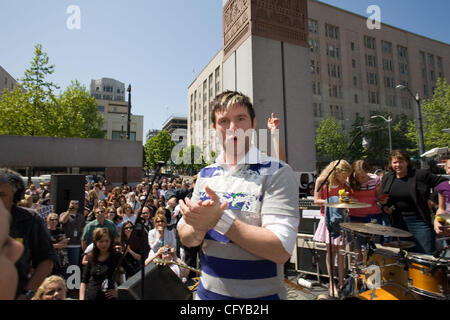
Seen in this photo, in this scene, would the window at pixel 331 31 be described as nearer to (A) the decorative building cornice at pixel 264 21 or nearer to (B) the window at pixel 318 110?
(B) the window at pixel 318 110

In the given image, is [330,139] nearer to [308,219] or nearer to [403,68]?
[403,68]

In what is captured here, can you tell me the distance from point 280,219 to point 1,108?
21712 millimetres

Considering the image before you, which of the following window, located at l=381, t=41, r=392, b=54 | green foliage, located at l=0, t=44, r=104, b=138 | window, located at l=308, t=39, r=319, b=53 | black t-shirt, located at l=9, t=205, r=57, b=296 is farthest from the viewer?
window, located at l=381, t=41, r=392, b=54

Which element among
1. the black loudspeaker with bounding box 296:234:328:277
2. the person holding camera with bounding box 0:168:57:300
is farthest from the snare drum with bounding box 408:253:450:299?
the person holding camera with bounding box 0:168:57:300

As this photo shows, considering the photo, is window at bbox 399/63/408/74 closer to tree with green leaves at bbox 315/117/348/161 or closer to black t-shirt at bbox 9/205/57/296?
tree with green leaves at bbox 315/117/348/161

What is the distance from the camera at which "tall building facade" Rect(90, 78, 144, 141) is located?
44.5 metres

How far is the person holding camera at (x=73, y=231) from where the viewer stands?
4.43 m

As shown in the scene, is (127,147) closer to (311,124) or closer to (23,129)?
(23,129)

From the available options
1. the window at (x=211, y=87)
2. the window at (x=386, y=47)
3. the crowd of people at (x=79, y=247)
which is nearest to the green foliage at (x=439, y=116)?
the window at (x=386, y=47)

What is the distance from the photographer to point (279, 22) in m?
8.03

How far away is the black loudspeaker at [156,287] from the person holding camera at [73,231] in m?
3.11

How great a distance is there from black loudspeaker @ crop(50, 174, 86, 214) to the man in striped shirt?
5.29 meters

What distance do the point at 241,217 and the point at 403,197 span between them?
3573 mm

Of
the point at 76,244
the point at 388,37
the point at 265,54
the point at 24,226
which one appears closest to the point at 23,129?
the point at 76,244
